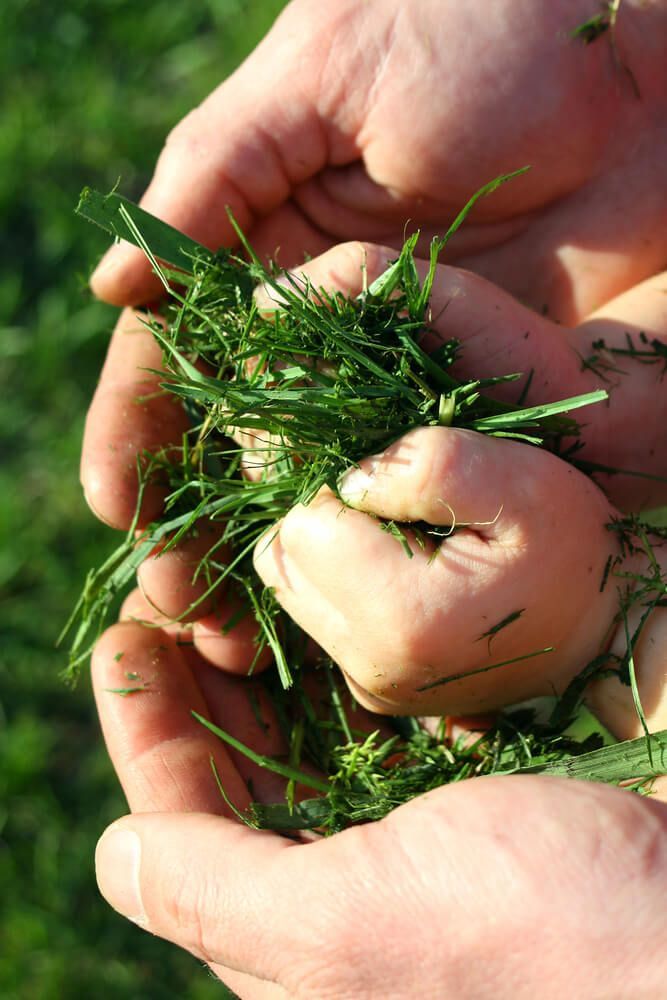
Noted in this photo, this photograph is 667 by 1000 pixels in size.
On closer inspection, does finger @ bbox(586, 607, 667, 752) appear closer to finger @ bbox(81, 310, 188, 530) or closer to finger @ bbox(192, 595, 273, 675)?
finger @ bbox(192, 595, 273, 675)

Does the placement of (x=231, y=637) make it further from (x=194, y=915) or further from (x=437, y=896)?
(x=437, y=896)

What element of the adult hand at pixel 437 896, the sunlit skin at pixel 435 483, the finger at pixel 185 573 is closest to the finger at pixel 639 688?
the sunlit skin at pixel 435 483

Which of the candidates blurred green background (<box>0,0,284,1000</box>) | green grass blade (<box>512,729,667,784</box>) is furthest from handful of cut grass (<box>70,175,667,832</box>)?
blurred green background (<box>0,0,284,1000</box>)

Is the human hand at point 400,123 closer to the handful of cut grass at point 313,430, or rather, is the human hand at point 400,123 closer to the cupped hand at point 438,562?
the handful of cut grass at point 313,430

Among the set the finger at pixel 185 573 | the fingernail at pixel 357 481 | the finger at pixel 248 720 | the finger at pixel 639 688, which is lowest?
the finger at pixel 639 688

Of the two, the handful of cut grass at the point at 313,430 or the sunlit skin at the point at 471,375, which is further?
the sunlit skin at the point at 471,375

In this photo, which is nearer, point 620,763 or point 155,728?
point 620,763

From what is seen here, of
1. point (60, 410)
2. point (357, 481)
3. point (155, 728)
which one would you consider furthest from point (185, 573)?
point (60, 410)
